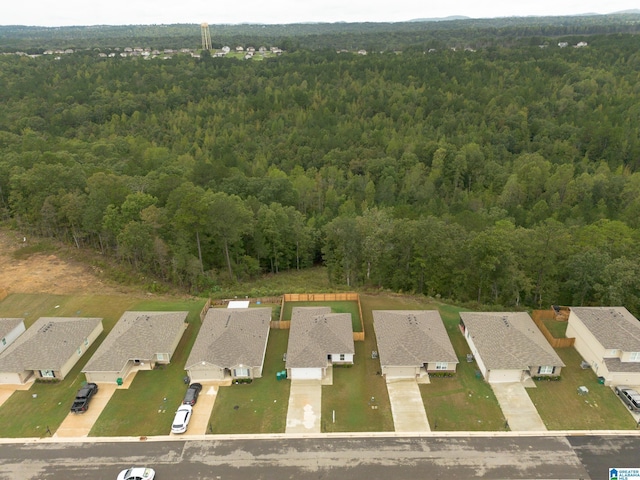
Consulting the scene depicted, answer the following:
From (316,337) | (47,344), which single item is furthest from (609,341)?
(47,344)

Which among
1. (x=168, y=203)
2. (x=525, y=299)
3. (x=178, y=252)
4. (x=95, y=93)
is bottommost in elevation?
(x=525, y=299)

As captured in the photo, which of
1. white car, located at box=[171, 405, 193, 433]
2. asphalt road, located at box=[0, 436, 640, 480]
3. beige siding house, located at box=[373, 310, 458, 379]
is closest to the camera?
asphalt road, located at box=[0, 436, 640, 480]

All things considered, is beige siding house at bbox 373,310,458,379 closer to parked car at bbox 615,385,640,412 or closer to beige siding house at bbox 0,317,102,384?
parked car at bbox 615,385,640,412

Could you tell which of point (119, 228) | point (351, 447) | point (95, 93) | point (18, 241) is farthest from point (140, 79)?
point (351, 447)

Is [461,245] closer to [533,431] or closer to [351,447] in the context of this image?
[533,431]

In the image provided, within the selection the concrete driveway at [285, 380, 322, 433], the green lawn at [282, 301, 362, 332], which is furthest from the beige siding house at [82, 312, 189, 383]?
the concrete driveway at [285, 380, 322, 433]

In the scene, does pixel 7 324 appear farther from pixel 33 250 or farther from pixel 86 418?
pixel 33 250

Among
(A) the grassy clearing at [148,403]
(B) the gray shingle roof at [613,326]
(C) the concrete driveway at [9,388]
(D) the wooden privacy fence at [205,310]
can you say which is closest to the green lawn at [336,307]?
(D) the wooden privacy fence at [205,310]
